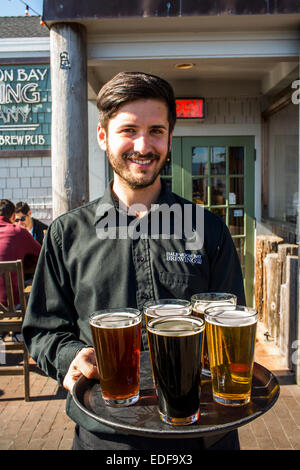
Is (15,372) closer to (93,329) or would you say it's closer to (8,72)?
(93,329)

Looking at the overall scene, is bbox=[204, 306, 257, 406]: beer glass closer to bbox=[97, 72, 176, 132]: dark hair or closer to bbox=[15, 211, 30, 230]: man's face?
bbox=[97, 72, 176, 132]: dark hair

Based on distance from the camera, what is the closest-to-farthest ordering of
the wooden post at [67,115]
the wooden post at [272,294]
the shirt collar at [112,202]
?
the shirt collar at [112,202] → the wooden post at [67,115] → the wooden post at [272,294]

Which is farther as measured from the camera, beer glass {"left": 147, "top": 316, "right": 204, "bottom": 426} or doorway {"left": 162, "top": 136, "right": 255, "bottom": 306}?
doorway {"left": 162, "top": 136, "right": 255, "bottom": 306}

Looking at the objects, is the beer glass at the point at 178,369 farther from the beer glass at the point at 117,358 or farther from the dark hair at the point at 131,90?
the dark hair at the point at 131,90

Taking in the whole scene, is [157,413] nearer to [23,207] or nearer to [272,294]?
[272,294]

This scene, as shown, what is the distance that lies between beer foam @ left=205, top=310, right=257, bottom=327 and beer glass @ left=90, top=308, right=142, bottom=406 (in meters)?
0.20

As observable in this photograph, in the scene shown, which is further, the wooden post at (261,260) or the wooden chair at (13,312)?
the wooden post at (261,260)

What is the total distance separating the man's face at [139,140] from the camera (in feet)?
4.83

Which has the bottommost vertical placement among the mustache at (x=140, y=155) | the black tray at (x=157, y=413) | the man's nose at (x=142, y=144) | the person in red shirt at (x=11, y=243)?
the black tray at (x=157, y=413)

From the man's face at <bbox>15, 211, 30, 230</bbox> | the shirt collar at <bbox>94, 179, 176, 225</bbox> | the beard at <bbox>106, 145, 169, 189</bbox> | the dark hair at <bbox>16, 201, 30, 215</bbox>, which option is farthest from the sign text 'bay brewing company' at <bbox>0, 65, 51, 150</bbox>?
the beard at <bbox>106, 145, 169, 189</bbox>

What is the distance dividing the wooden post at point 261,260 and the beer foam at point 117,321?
448 centimetres

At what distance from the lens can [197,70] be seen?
196 inches

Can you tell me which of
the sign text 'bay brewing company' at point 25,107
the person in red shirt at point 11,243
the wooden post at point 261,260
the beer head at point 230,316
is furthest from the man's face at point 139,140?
the sign text 'bay brewing company' at point 25,107

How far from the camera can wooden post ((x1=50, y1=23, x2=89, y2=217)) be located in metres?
3.29
